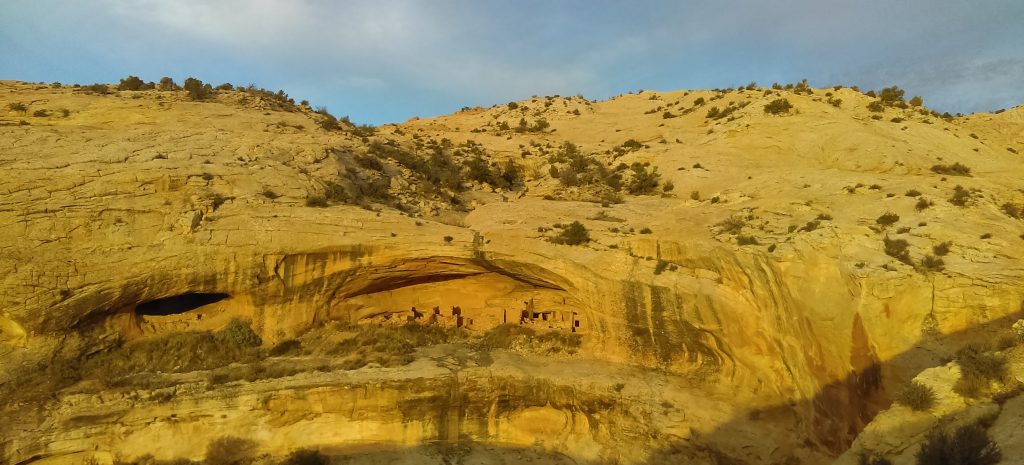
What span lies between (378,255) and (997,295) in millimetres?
12368

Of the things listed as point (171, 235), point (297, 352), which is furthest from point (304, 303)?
point (171, 235)

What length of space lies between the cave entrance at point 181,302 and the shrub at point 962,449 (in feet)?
47.5

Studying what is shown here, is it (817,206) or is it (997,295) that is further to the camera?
(817,206)

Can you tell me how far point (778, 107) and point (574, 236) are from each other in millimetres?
11012

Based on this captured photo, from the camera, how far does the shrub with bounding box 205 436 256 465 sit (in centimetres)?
1184

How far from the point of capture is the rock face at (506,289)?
391 inches

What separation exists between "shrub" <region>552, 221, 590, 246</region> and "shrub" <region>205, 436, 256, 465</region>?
28.0 feet

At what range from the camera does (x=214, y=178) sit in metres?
14.5

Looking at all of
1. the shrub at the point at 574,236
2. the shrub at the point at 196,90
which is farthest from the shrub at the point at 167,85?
the shrub at the point at 574,236

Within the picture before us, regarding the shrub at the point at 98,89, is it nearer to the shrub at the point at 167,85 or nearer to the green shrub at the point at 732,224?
the shrub at the point at 167,85

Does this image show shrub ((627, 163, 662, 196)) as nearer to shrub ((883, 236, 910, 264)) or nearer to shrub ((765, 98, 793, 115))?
shrub ((765, 98, 793, 115))

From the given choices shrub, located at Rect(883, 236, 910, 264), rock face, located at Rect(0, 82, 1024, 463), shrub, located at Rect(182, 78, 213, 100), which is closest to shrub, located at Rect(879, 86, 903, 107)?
rock face, located at Rect(0, 82, 1024, 463)

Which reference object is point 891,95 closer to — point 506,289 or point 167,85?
point 506,289

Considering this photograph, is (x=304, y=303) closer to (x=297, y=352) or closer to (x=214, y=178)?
(x=297, y=352)
